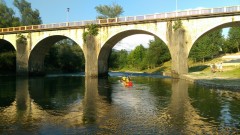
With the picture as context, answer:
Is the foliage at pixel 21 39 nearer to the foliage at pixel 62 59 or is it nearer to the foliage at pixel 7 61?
the foliage at pixel 7 61

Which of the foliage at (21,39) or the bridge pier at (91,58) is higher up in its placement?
the foliage at (21,39)

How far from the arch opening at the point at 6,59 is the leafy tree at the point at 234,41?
59.0 m

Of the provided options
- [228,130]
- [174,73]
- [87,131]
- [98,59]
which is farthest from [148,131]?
[98,59]

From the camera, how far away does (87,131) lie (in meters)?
13.5

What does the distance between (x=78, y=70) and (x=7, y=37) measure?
30740 mm

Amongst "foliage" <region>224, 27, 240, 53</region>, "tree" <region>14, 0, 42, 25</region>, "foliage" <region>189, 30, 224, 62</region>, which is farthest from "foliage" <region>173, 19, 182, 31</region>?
"tree" <region>14, 0, 42, 25</region>

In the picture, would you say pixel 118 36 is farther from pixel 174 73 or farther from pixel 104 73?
pixel 174 73

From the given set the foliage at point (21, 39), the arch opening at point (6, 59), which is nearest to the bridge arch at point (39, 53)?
the foliage at point (21, 39)

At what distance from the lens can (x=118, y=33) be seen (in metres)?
51.0

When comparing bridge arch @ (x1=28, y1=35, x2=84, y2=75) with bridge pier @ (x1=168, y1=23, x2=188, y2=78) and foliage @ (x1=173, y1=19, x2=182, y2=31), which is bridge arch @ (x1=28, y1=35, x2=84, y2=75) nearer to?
bridge pier @ (x1=168, y1=23, x2=188, y2=78)

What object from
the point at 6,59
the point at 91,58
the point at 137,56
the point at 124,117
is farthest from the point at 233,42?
the point at 124,117

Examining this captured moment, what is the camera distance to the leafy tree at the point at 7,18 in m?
75.0

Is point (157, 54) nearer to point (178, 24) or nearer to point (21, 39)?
point (21, 39)

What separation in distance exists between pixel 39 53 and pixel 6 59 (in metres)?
8.56
